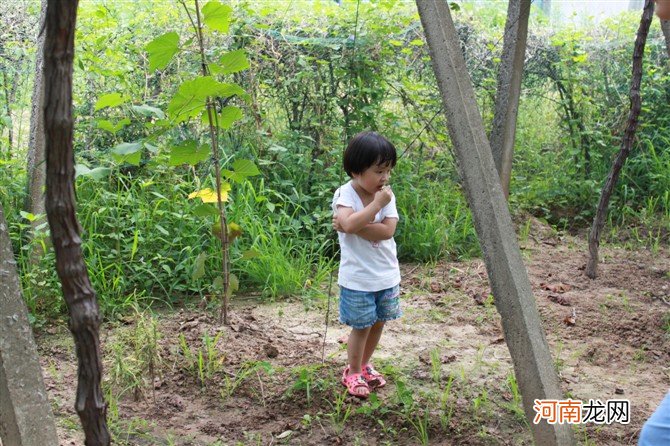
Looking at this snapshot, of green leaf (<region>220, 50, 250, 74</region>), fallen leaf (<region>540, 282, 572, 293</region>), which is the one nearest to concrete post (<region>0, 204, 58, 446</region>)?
green leaf (<region>220, 50, 250, 74</region>)

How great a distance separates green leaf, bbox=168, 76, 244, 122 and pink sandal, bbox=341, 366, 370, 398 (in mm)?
1376

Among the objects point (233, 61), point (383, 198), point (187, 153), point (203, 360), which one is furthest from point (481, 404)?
point (233, 61)

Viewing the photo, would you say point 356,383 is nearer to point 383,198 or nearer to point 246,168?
point 383,198

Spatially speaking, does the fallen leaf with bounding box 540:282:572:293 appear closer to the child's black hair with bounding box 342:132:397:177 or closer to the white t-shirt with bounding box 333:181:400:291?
the white t-shirt with bounding box 333:181:400:291

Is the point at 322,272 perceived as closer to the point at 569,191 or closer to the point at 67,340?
the point at 67,340

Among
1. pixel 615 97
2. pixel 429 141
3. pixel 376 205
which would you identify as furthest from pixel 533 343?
pixel 615 97

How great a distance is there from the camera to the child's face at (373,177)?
3.26m

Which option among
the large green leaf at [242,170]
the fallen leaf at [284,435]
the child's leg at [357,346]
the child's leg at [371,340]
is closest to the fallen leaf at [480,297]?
the child's leg at [371,340]

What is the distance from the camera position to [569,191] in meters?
6.66

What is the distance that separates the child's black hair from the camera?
3213 millimetres

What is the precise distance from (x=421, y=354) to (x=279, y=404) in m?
0.87

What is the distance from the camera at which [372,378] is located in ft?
11.6

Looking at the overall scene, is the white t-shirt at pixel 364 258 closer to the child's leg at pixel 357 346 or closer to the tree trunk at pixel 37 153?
the child's leg at pixel 357 346

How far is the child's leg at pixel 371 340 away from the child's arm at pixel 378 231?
16.9 inches
